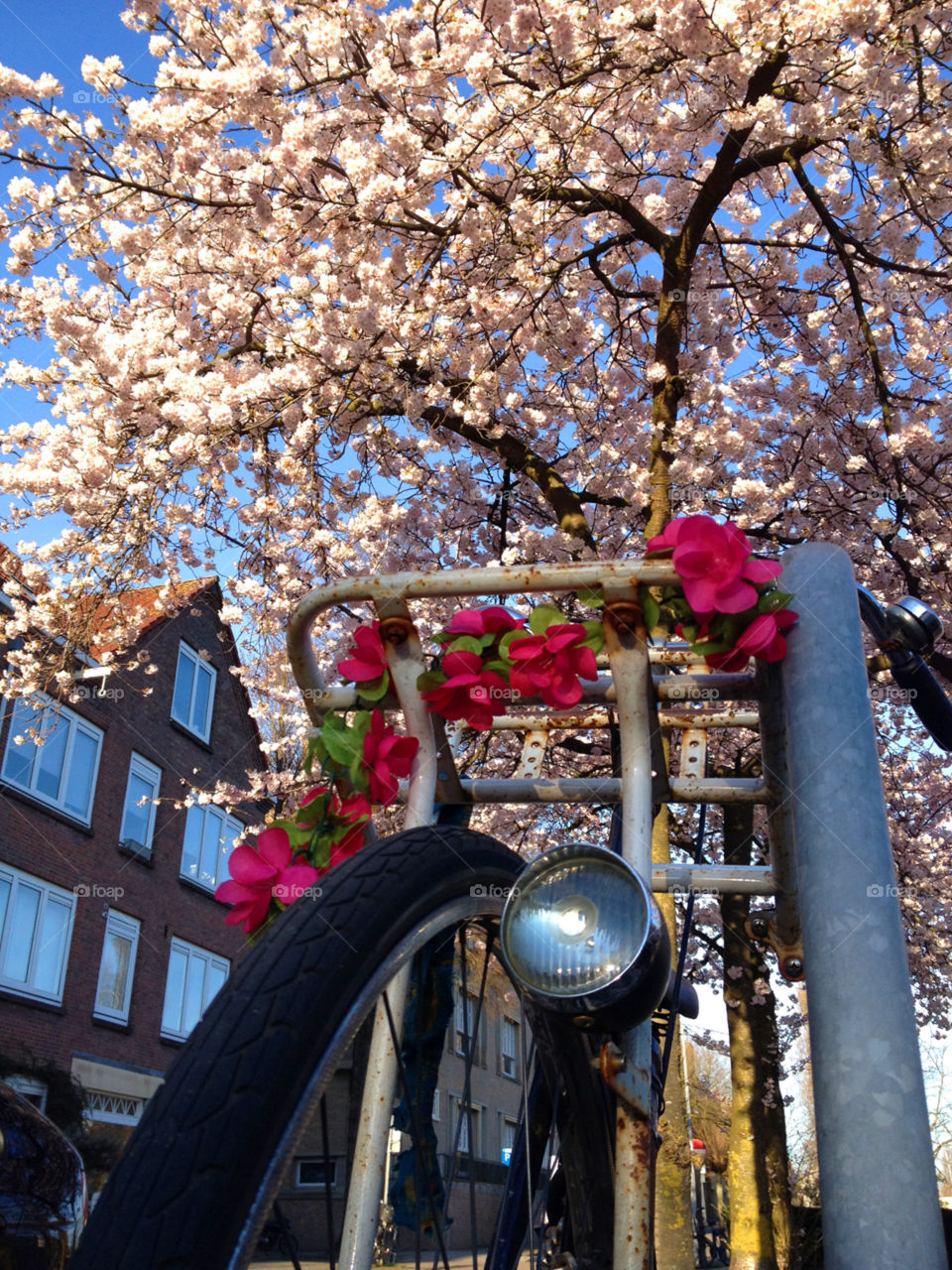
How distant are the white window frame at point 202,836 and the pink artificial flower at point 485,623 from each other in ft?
53.6

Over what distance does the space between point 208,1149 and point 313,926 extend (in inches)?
10.0

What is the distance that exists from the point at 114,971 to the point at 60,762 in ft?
10.7

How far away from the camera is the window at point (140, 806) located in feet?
53.1

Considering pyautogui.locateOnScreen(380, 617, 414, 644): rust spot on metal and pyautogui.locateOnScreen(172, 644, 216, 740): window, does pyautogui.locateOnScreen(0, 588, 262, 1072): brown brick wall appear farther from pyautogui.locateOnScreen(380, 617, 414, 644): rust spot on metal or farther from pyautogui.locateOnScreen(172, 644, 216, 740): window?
pyautogui.locateOnScreen(380, 617, 414, 644): rust spot on metal

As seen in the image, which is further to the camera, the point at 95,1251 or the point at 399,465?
the point at 399,465

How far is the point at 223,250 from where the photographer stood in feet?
23.2

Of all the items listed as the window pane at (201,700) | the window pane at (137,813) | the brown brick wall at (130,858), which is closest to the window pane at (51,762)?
the brown brick wall at (130,858)

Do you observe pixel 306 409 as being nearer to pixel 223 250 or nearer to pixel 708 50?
pixel 223 250

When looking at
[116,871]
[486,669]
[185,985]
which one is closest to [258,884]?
[486,669]

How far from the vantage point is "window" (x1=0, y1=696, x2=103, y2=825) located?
13.6 m

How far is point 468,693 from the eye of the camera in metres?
1.72

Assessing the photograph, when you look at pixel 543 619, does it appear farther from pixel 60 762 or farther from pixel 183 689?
pixel 183 689

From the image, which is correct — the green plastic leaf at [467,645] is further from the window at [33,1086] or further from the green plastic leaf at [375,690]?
the window at [33,1086]

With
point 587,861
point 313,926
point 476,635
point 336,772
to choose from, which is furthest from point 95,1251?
point 476,635
